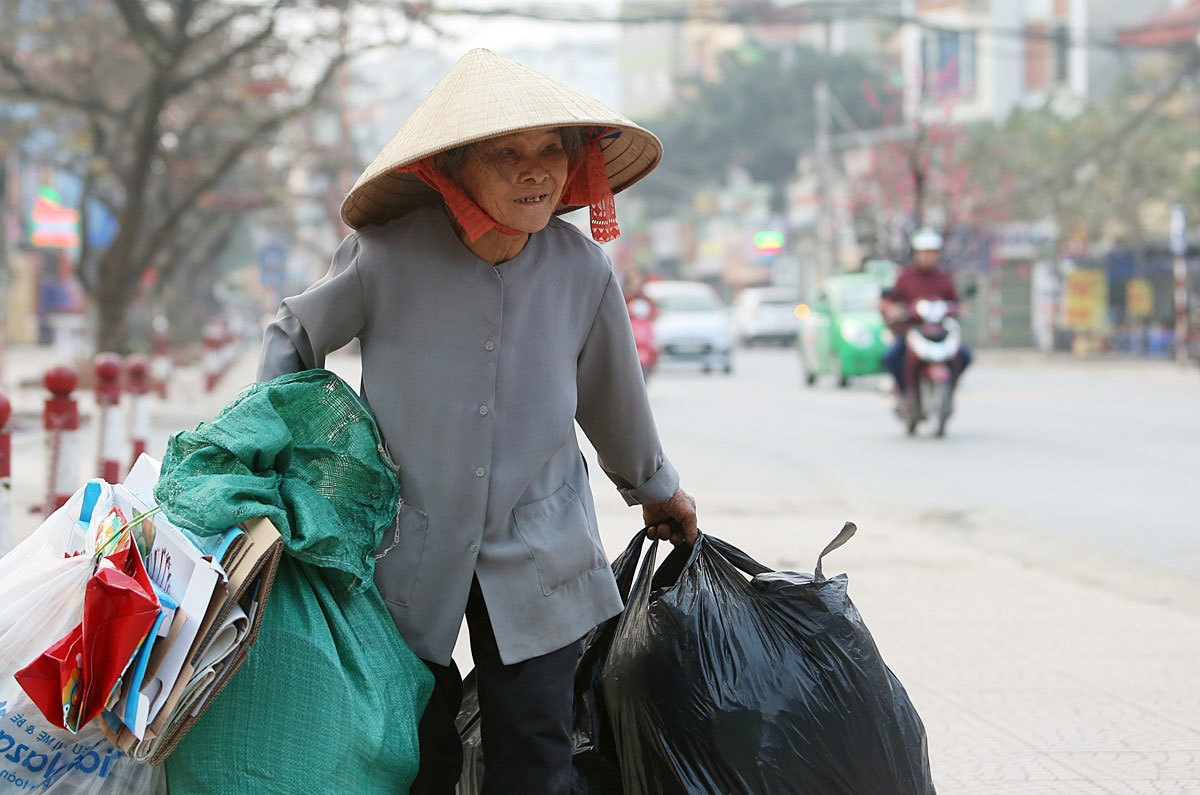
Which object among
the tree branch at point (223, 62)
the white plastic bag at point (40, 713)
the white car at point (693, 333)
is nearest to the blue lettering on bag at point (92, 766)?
the white plastic bag at point (40, 713)

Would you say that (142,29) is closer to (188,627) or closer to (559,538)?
(559,538)

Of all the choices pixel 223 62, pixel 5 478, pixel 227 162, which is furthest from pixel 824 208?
pixel 5 478

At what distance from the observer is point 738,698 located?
2.88 meters

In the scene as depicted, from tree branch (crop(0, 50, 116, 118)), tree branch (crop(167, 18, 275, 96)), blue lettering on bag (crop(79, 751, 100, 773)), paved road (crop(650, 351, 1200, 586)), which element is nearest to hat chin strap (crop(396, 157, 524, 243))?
blue lettering on bag (crop(79, 751, 100, 773))

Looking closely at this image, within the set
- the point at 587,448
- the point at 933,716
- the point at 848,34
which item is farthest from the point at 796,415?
the point at 848,34

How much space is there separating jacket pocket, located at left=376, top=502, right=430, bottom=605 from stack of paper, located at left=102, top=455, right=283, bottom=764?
0.28 metres

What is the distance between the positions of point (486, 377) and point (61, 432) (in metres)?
4.70

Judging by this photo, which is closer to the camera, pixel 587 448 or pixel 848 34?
pixel 587 448

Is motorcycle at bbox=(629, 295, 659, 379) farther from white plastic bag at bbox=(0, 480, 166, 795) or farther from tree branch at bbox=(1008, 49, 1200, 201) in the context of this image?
white plastic bag at bbox=(0, 480, 166, 795)

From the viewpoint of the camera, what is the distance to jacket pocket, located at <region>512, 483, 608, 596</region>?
8.77 ft

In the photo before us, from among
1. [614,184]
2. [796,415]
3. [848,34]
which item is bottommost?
[796,415]

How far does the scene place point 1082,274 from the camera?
33.2 meters

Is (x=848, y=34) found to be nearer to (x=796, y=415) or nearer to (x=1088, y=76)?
(x=1088, y=76)

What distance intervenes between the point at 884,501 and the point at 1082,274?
2565cm
